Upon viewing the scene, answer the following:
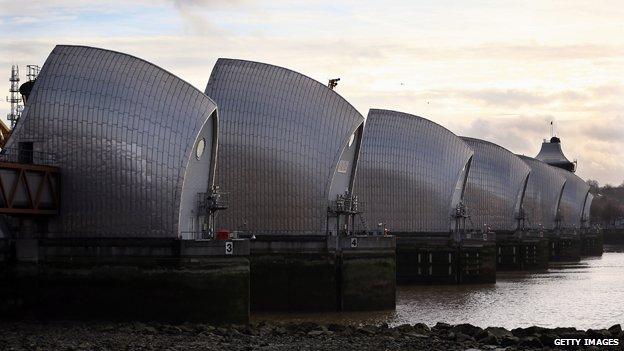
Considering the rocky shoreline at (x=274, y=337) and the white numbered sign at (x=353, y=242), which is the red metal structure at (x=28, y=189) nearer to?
the rocky shoreline at (x=274, y=337)

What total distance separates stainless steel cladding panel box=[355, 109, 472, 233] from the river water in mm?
7245

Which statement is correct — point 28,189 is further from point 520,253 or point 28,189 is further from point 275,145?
point 520,253

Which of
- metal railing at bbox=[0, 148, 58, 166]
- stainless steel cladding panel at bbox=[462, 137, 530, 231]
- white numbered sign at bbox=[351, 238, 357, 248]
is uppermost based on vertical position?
stainless steel cladding panel at bbox=[462, 137, 530, 231]

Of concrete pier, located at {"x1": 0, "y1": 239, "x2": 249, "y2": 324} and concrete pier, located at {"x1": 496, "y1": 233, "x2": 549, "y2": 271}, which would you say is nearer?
concrete pier, located at {"x1": 0, "y1": 239, "x2": 249, "y2": 324}

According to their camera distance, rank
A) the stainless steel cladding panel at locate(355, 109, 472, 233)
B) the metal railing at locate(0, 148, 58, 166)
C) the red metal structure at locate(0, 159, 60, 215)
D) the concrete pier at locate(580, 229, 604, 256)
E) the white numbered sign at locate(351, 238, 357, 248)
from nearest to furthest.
Answer: the red metal structure at locate(0, 159, 60, 215) < the metal railing at locate(0, 148, 58, 166) < the white numbered sign at locate(351, 238, 357, 248) < the stainless steel cladding panel at locate(355, 109, 472, 233) < the concrete pier at locate(580, 229, 604, 256)

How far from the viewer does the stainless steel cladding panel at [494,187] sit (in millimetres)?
130125

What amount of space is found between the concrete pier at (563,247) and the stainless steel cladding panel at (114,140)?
106 meters

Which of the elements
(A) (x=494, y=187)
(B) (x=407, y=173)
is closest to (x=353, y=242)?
(B) (x=407, y=173)

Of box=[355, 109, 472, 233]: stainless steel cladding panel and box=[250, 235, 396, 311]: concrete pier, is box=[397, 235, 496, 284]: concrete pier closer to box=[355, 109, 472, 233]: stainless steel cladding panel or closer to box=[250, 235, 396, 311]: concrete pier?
box=[355, 109, 472, 233]: stainless steel cladding panel

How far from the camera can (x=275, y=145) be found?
260 ft

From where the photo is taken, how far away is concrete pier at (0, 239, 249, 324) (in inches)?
2419

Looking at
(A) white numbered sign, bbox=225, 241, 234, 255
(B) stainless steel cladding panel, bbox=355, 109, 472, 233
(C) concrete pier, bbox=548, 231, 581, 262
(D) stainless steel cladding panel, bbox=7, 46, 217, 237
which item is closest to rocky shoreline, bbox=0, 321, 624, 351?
(A) white numbered sign, bbox=225, 241, 234, 255

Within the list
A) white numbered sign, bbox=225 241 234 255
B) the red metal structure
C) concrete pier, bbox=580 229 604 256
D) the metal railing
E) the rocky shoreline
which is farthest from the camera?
concrete pier, bbox=580 229 604 256

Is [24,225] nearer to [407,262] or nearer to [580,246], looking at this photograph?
[407,262]
